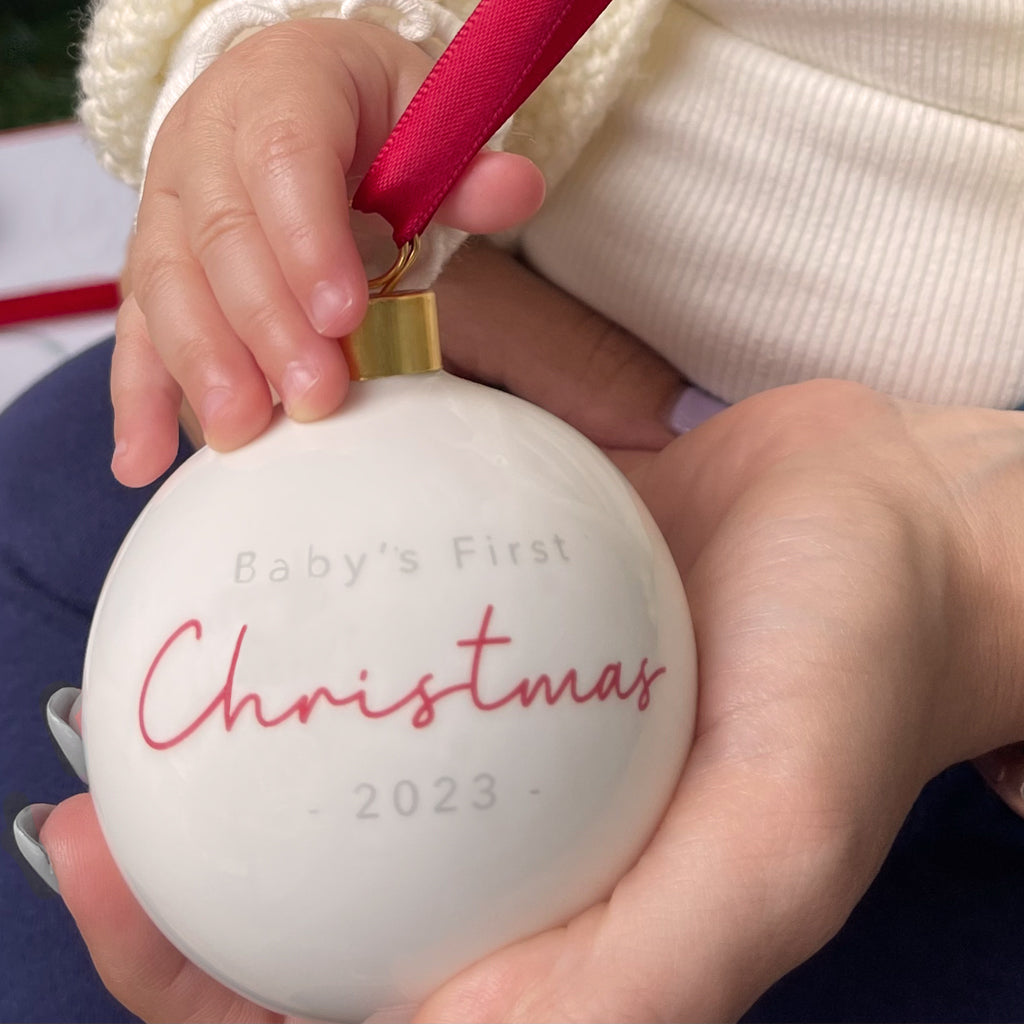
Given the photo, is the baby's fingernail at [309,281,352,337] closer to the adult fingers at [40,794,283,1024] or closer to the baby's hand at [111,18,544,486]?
the baby's hand at [111,18,544,486]

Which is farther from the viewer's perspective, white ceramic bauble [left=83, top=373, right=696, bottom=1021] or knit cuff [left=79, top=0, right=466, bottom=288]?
knit cuff [left=79, top=0, right=466, bottom=288]

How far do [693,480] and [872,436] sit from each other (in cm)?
8

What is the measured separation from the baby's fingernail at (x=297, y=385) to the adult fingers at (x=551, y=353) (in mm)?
285

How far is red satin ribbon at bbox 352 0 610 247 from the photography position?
1.04 ft

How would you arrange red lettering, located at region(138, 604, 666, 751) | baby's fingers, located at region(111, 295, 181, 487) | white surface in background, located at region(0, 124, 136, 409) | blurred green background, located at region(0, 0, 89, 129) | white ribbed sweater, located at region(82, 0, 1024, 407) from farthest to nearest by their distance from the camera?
1. blurred green background, located at region(0, 0, 89, 129)
2. white surface in background, located at region(0, 124, 136, 409)
3. white ribbed sweater, located at region(82, 0, 1024, 407)
4. baby's fingers, located at region(111, 295, 181, 487)
5. red lettering, located at region(138, 604, 666, 751)

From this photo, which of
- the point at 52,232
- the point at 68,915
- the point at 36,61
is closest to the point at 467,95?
the point at 68,915

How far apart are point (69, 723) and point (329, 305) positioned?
20cm

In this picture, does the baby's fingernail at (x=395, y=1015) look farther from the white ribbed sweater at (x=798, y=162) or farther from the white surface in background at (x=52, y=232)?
the white surface in background at (x=52, y=232)

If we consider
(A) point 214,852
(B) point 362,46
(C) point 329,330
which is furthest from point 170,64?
(A) point 214,852

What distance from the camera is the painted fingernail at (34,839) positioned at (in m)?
0.39

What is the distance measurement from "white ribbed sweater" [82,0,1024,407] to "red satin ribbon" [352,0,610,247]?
7.1 inches

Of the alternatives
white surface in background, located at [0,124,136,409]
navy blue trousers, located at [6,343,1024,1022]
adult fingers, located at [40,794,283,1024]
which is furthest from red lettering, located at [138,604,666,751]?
white surface in background, located at [0,124,136,409]

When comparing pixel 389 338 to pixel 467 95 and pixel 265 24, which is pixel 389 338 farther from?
pixel 265 24

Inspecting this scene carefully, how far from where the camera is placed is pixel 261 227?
34cm
